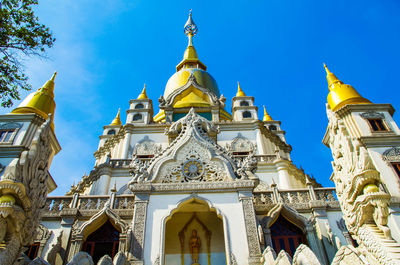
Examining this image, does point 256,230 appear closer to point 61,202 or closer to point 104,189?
→ point 61,202

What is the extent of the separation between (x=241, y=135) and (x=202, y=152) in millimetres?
11835

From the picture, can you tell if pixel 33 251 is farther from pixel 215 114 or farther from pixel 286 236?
pixel 215 114

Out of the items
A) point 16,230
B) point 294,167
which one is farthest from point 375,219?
point 294,167

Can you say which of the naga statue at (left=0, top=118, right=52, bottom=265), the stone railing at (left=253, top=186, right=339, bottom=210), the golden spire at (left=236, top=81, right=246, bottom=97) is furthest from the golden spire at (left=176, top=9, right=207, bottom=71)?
the naga statue at (left=0, top=118, right=52, bottom=265)

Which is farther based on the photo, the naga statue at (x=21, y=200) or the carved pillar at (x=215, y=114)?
the carved pillar at (x=215, y=114)

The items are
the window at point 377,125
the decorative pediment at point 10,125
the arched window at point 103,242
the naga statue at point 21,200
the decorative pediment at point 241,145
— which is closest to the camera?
the naga statue at point 21,200

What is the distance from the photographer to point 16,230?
689cm

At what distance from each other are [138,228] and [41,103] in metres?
11.3

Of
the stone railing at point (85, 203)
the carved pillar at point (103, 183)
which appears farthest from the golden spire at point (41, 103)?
the stone railing at point (85, 203)

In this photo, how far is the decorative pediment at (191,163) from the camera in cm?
1316

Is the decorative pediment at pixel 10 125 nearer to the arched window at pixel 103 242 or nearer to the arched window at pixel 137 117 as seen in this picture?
the arched window at pixel 103 242

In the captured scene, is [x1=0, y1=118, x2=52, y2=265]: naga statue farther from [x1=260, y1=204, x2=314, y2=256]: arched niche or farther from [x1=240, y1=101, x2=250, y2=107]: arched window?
[x1=240, y1=101, x2=250, y2=107]: arched window

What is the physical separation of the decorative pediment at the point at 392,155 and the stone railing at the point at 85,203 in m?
13.2

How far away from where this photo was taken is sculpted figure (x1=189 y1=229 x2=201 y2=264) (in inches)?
497
